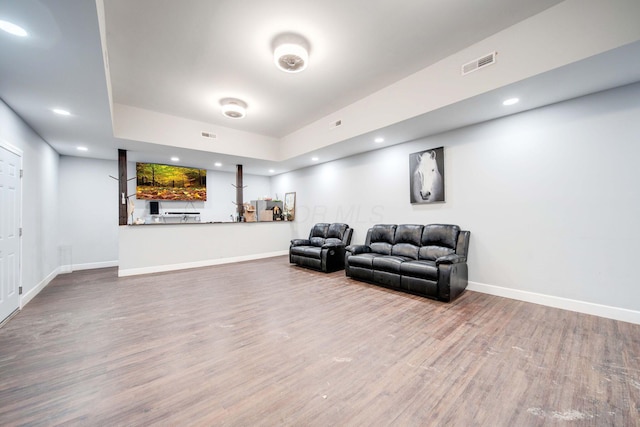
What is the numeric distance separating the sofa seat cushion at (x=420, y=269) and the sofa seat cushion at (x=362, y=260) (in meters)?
0.61

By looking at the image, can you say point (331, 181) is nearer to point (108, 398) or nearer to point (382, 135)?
point (382, 135)

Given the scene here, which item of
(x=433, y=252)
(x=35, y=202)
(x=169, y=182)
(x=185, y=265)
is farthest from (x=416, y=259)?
(x=169, y=182)

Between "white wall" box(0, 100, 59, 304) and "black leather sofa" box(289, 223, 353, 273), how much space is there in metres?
4.50

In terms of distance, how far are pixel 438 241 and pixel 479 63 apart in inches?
103

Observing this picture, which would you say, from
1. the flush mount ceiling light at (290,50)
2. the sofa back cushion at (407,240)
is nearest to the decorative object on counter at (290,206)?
the sofa back cushion at (407,240)

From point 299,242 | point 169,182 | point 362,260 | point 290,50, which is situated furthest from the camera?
point 169,182

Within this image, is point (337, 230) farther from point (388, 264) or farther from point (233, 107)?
point (233, 107)

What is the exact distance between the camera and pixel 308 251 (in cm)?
559

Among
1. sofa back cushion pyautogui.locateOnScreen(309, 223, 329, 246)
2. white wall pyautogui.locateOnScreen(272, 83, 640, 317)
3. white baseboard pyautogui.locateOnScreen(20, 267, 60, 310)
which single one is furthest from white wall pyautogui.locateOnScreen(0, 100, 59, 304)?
white wall pyautogui.locateOnScreen(272, 83, 640, 317)

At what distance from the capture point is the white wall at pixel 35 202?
11.5ft

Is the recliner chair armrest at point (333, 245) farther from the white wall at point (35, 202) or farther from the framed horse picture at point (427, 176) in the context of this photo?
the white wall at point (35, 202)

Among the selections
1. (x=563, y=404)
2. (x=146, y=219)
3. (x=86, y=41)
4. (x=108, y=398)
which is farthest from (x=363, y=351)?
(x=146, y=219)

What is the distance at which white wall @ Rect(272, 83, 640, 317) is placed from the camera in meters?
2.92

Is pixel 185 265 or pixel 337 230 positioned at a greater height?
pixel 337 230
